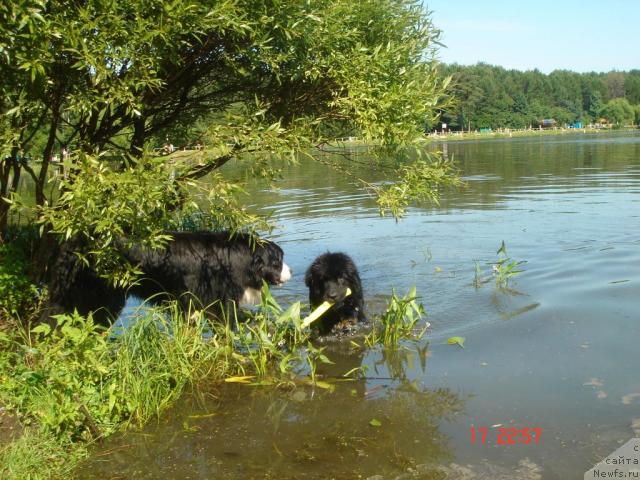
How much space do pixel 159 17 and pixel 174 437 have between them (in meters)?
3.42

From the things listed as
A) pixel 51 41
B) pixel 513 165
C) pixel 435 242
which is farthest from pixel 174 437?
pixel 513 165

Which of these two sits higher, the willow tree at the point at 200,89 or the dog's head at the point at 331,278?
the willow tree at the point at 200,89

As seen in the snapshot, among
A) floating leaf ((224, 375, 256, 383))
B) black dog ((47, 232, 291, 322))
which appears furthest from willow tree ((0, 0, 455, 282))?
floating leaf ((224, 375, 256, 383))

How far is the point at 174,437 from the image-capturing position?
4.97 meters

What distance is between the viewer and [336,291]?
7516 mm

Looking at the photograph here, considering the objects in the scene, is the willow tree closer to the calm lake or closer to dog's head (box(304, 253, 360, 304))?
dog's head (box(304, 253, 360, 304))

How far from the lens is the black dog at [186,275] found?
21.4 ft

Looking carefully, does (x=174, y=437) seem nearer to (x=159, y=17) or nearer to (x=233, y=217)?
(x=233, y=217)
